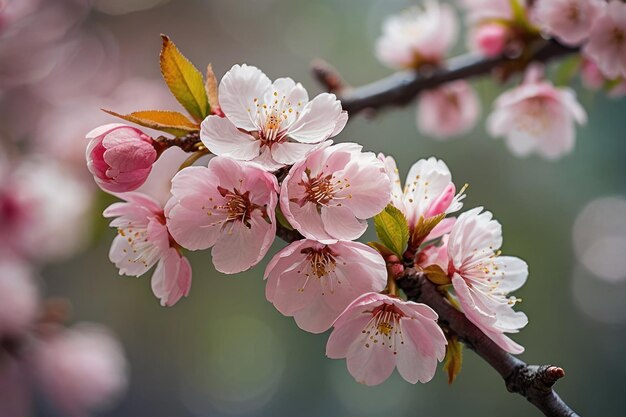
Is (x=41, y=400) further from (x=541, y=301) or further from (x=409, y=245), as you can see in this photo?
(x=409, y=245)

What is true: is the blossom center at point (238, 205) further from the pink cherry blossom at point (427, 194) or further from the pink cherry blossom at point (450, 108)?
the pink cherry blossom at point (450, 108)

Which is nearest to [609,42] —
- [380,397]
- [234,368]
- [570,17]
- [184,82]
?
[570,17]

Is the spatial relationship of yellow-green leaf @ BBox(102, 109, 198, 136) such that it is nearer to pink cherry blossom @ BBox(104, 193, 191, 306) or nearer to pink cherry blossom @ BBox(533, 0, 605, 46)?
pink cherry blossom @ BBox(104, 193, 191, 306)

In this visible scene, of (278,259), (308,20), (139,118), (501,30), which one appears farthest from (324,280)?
(308,20)

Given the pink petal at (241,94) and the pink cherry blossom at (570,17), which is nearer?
the pink petal at (241,94)

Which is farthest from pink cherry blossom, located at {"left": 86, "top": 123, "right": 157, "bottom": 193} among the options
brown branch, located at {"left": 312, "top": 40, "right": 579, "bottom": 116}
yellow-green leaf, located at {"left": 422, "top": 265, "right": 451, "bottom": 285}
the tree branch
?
brown branch, located at {"left": 312, "top": 40, "right": 579, "bottom": 116}

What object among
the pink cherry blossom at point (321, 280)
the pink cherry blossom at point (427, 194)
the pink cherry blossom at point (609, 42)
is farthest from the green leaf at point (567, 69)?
the pink cherry blossom at point (321, 280)

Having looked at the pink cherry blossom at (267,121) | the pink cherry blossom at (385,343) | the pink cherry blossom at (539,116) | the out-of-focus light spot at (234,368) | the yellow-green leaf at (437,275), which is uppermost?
the pink cherry blossom at (267,121)
